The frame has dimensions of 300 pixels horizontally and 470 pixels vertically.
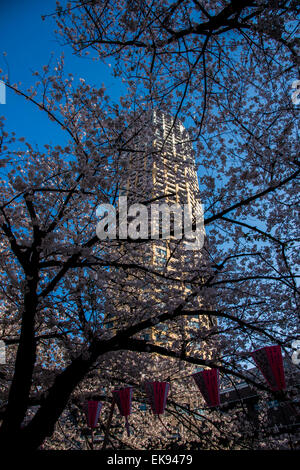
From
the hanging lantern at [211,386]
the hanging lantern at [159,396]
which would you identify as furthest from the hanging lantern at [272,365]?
the hanging lantern at [159,396]

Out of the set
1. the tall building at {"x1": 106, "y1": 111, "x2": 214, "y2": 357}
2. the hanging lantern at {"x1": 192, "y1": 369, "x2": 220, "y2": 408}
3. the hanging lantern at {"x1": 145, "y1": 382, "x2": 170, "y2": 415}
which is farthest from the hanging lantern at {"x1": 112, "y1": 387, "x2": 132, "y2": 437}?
the hanging lantern at {"x1": 192, "y1": 369, "x2": 220, "y2": 408}

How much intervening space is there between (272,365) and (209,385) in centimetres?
150

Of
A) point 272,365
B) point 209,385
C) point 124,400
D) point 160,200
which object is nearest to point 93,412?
point 124,400

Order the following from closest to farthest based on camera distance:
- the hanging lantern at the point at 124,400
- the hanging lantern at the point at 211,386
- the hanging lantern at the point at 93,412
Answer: the hanging lantern at the point at 211,386, the hanging lantern at the point at 124,400, the hanging lantern at the point at 93,412

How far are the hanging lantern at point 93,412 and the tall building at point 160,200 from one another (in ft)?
7.23

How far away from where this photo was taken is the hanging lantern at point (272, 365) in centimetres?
489

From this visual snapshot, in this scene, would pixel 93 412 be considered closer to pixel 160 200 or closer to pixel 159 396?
pixel 159 396

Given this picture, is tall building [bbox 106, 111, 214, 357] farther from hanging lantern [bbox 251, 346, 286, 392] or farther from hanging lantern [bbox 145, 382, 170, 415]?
hanging lantern [bbox 251, 346, 286, 392]

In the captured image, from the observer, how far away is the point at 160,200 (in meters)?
7.92

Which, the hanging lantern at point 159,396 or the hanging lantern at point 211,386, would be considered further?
the hanging lantern at point 159,396

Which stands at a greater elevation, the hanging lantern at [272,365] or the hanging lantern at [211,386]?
the hanging lantern at [272,365]

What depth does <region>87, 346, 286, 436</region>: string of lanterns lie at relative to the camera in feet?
16.2

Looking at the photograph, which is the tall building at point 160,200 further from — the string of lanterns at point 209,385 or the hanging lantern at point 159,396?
the hanging lantern at point 159,396

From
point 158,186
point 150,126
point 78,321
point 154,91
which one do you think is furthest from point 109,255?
point 154,91
